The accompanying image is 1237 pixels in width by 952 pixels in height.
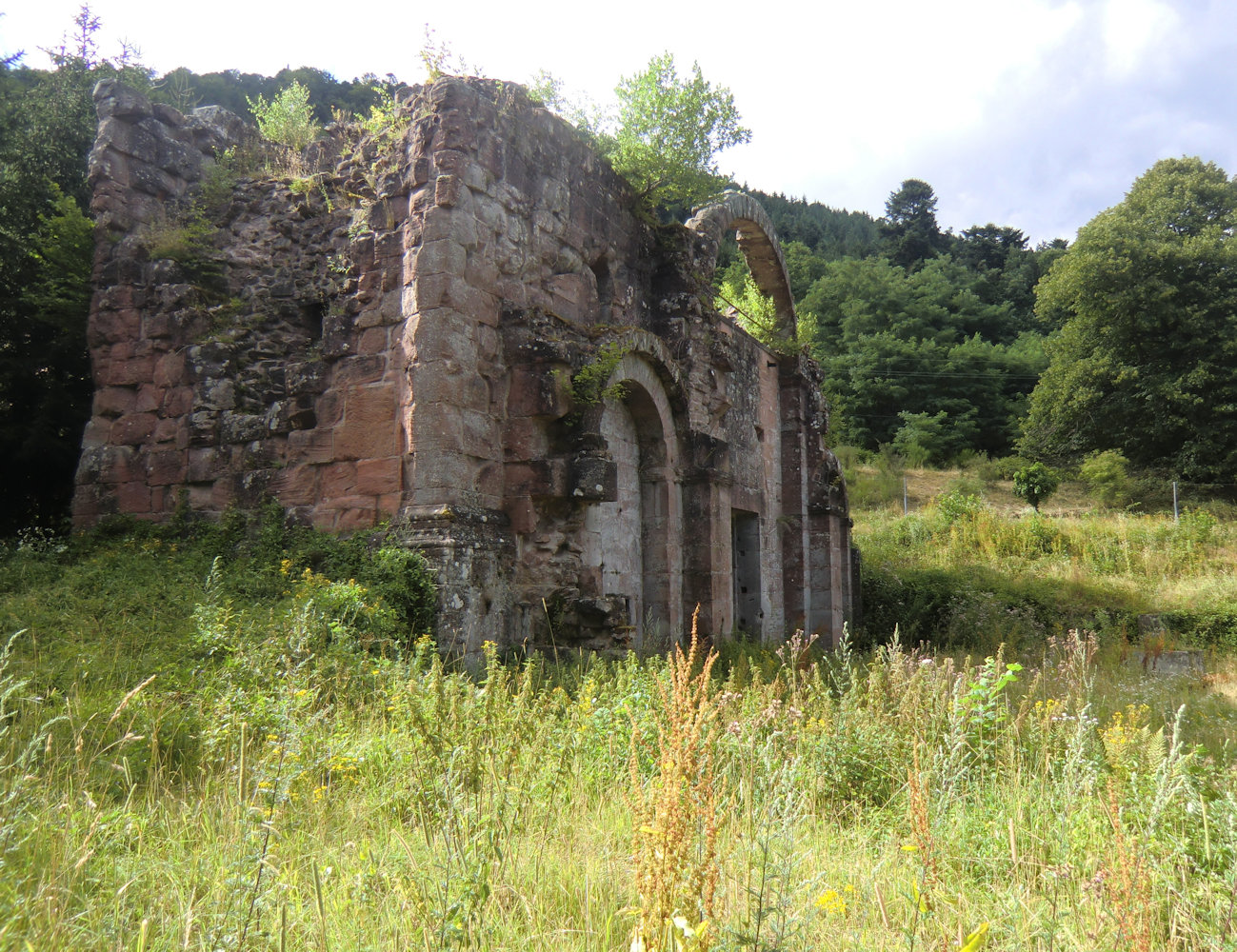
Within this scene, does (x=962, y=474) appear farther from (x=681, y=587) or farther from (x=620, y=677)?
(x=620, y=677)

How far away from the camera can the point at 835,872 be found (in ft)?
10.2

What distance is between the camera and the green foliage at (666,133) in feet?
32.8

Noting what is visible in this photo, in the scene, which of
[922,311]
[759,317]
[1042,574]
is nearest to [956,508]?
[1042,574]

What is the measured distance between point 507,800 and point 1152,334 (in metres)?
34.3

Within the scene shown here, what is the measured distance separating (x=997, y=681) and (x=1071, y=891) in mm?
1738

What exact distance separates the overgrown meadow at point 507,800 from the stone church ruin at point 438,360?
102 centimetres

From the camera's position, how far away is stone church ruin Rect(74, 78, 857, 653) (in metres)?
6.94

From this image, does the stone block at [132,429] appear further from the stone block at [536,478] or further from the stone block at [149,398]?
the stone block at [536,478]

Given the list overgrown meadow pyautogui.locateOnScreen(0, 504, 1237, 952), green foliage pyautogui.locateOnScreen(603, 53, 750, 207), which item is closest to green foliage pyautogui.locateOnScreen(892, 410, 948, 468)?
green foliage pyautogui.locateOnScreen(603, 53, 750, 207)

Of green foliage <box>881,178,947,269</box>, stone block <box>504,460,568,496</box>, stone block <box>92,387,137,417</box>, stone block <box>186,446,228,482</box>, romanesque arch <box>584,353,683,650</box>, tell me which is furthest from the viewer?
green foliage <box>881,178,947,269</box>

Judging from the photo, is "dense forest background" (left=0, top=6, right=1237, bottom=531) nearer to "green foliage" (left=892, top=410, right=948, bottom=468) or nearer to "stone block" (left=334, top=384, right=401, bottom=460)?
"green foliage" (left=892, top=410, right=948, bottom=468)

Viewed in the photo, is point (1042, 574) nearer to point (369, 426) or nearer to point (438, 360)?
point (438, 360)

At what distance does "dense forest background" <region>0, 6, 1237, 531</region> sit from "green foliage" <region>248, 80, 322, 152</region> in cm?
76

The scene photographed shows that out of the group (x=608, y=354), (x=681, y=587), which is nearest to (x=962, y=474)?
(x=681, y=587)
